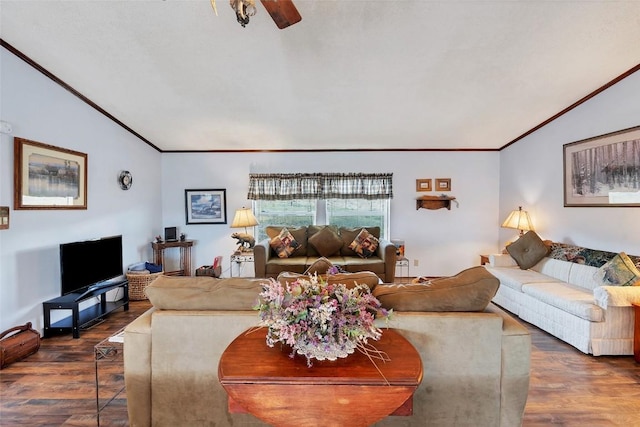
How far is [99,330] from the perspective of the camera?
3.29 meters

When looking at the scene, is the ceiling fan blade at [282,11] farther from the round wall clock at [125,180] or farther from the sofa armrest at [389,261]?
the round wall clock at [125,180]

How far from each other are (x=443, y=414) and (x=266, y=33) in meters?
2.96

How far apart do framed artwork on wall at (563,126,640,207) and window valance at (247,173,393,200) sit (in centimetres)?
246

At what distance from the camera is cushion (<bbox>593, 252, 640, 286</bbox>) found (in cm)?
277

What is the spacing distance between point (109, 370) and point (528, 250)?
4783 millimetres

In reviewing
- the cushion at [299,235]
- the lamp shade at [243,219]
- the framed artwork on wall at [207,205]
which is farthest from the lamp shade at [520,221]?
the framed artwork on wall at [207,205]

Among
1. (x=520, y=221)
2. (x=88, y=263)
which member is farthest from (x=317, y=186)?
(x=88, y=263)

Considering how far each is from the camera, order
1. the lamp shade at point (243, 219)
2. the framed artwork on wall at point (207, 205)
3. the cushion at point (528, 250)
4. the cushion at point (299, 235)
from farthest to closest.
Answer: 1. the framed artwork on wall at point (207, 205)
2. the lamp shade at point (243, 219)
3. the cushion at point (299, 235)
4. the cushion at point (528, 250)

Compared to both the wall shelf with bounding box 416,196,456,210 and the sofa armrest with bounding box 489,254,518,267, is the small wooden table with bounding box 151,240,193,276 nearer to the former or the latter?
the wall shelf with bounding box 416,196,456,210

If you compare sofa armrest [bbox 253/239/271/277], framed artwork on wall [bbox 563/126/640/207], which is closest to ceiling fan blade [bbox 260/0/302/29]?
sofa armrest [bbox 253/239/271/277]

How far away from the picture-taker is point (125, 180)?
14.6ft

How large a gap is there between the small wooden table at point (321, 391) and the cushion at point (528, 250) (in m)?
3.75

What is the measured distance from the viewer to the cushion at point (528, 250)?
13.1 ft

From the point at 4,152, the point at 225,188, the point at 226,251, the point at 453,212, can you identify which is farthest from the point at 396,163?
the point at 4,152
